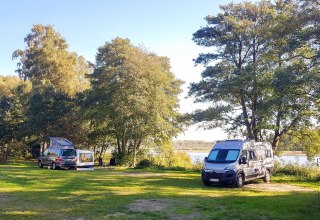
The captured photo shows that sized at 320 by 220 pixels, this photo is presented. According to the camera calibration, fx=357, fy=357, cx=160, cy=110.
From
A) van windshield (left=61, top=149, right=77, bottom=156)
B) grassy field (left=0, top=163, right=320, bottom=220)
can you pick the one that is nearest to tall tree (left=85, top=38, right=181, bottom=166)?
van windshield (left=61, top=149, right=77, bottom=156)

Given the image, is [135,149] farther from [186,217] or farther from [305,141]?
[186,217]

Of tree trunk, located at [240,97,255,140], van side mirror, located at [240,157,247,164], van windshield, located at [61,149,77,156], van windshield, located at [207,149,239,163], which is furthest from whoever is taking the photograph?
van windshield, located at [61,149,77,156]

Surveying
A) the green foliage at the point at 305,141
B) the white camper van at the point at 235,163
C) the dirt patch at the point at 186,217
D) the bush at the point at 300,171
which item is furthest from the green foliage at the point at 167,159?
the dirt patch at the point at 186,217

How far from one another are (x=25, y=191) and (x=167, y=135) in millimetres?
21273

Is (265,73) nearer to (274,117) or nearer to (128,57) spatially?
(274,117)

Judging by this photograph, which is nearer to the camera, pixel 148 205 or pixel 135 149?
pixel 148 205

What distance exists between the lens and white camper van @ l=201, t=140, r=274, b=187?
59.1ft

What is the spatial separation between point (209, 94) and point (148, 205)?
17343mm

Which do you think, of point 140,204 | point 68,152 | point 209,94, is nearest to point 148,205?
point 140,204

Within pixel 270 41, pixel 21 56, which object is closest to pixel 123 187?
pixel 270 41

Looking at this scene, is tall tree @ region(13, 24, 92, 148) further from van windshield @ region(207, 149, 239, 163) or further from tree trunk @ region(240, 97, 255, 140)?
van windshield @ region(207, 149, 239, 163)

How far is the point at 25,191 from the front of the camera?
15.3m

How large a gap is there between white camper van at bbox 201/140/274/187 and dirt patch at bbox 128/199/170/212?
5814 millimetres

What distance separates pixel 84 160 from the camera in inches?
1179
